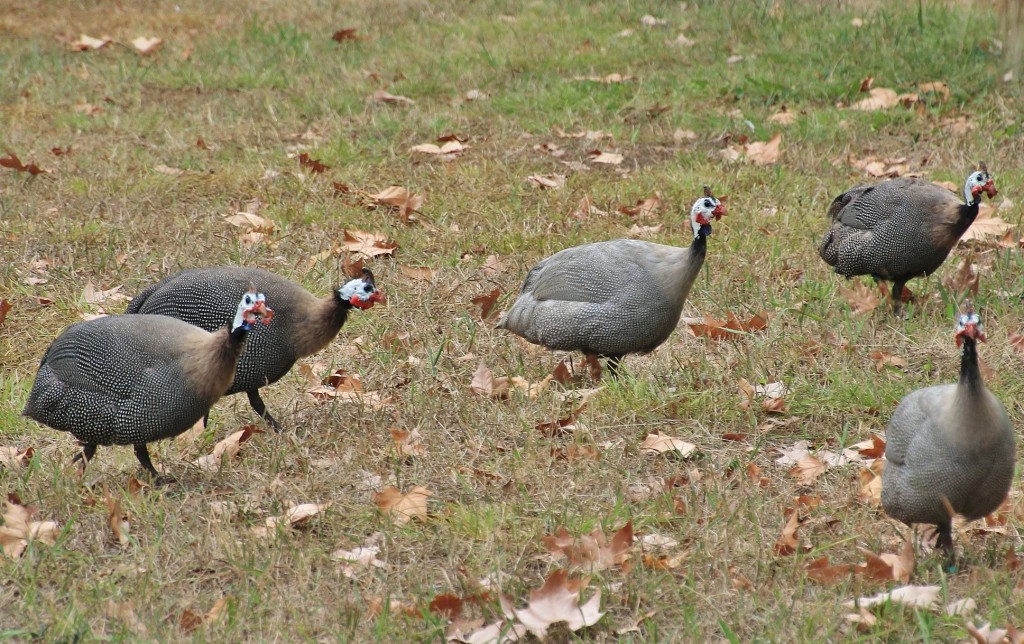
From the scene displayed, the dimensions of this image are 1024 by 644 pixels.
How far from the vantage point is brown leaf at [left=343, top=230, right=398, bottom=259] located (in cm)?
602

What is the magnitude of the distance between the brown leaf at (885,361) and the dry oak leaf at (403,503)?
1852 millimetres

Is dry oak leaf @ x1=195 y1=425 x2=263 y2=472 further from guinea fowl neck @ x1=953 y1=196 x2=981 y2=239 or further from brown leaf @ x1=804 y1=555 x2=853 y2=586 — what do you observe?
guinea fowl neck @ x1=953 y1=196 x2=981 y2=239

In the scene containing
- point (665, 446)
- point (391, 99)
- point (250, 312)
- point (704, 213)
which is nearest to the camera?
point (250, 312)

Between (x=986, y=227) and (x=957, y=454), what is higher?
(x=957, y=454)

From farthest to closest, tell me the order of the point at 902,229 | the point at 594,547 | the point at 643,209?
the point at 643,209
the point at 902,229
the point at 594,547

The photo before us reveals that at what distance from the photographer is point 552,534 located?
3.60m

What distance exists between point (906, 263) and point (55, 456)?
11.0ft

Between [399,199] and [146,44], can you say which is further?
[146,44]

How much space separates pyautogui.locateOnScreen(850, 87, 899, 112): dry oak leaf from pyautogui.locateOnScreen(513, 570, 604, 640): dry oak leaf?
5.34m

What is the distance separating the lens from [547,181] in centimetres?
685

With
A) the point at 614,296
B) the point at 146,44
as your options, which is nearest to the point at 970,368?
the point at 614,296

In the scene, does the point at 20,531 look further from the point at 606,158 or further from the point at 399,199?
the point at 606,158

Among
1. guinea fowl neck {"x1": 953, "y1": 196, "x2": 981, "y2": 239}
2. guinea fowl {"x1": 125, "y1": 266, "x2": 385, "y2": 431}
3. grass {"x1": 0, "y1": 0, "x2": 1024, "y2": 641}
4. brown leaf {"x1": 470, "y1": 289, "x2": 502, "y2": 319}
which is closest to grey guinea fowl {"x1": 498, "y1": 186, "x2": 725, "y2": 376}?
grass {"x1": 0, "y1": 0, "x2": 1024, "y2": 641}

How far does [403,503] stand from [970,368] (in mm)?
1656
